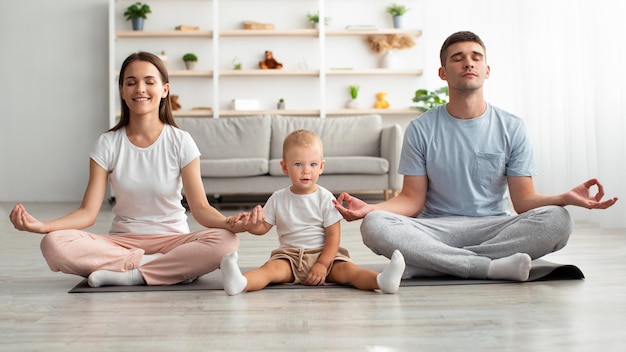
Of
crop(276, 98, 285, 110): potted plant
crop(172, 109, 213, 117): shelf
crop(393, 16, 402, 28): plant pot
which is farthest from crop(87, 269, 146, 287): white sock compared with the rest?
crop(393, 16, 402, 28): plant pot

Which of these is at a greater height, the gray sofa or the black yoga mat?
the gray sofa

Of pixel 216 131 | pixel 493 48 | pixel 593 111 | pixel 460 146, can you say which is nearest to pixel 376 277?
pixel 460 146

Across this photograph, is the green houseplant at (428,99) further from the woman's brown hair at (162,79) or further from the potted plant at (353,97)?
the woman's brown hair at (162,79)

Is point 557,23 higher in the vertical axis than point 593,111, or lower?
higher

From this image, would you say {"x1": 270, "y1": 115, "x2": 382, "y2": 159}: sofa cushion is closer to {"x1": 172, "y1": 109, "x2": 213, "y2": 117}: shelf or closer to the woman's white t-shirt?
{"x1": 172, "y1": 109, "x2": 213, "y2": 117}: shelf

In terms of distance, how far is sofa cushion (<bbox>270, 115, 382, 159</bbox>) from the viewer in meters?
6.12

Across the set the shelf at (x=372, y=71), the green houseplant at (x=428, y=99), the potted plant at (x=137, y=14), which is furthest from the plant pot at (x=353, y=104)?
the potted plant at (x=137, y=14)

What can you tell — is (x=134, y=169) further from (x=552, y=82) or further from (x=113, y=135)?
(x=552, y=82)

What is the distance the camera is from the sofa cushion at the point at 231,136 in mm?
6043

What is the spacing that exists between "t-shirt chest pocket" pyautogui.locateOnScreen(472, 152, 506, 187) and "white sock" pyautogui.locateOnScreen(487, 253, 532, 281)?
1.09 ft

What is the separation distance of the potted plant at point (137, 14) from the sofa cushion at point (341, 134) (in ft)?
5.66

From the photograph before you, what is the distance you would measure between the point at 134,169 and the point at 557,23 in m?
3.69

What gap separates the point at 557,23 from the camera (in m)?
5.00

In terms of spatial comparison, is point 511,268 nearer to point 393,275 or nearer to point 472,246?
point 472,246
